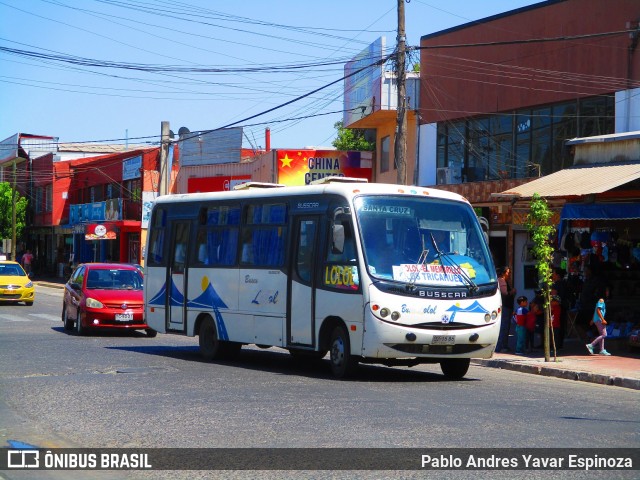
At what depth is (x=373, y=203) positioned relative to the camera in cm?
1572

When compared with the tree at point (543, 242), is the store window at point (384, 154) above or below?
above

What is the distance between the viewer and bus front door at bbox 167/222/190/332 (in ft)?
65.3

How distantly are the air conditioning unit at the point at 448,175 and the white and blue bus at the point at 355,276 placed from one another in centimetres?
1424

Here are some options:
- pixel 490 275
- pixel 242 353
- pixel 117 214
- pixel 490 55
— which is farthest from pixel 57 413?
pixel 117 214

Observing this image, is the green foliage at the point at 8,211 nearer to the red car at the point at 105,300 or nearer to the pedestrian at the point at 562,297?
the red car at the point at 105,300

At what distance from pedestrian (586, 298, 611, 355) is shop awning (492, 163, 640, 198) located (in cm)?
229

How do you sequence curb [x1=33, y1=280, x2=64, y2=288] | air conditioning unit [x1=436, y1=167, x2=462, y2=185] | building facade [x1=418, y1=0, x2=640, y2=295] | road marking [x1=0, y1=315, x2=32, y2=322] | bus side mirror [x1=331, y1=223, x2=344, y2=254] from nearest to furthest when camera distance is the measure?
bus side mirror [x1=331, y1=223, x2=344, y2=254], building facade [x1=418, y1=0, x2=640, y2=295], road marking [x1=0, y1=315, x2=32, y2=322], air conditioning unit [x1=436, y1=167, x2=462, y2=185], curb [x1=33, y1=280, x2=64, y2=288]

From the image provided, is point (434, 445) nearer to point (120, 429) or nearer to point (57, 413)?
point (120, 429)

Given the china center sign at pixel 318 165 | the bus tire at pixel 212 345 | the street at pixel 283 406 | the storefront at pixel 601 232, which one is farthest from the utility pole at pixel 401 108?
the china center sign at pixel 318 165

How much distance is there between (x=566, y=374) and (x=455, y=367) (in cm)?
252

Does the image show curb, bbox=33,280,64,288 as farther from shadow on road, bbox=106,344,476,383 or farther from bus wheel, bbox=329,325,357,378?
bus wheel, bbox=329,325,357,378

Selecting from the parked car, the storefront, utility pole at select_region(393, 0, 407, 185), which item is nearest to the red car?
utility pole at select_region(393, 0, 407, 185)

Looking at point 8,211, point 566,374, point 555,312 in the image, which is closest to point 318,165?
point 555,312

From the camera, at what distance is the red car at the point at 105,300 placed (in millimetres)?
23891
